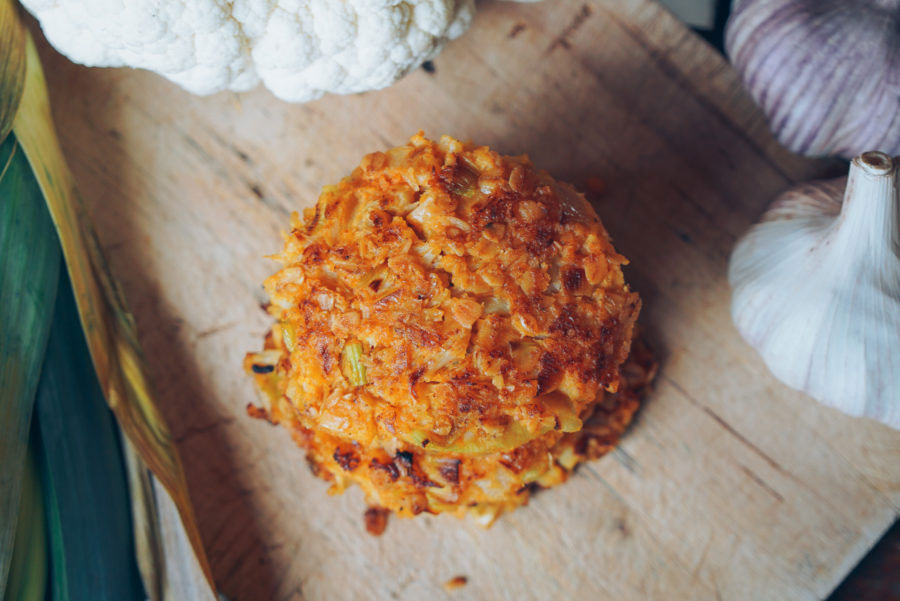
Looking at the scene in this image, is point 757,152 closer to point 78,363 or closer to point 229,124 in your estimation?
point 229,124

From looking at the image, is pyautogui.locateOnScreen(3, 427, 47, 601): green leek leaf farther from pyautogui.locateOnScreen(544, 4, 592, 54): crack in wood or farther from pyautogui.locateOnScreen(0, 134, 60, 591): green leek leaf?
pyautogui.locateOnScreen(544, 4, 592, 54): crack in wood

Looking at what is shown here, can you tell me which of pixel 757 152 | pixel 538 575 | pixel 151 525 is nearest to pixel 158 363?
pixel 151 525

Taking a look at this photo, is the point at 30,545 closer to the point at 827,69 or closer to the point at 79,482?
A: the point at 79,482

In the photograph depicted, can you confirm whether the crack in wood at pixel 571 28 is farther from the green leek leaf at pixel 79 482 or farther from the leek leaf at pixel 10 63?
the green leek leaf at pixel 79 482

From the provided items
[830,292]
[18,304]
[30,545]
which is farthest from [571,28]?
[30,545]

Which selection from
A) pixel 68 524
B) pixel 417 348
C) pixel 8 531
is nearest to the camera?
pixel 417 348

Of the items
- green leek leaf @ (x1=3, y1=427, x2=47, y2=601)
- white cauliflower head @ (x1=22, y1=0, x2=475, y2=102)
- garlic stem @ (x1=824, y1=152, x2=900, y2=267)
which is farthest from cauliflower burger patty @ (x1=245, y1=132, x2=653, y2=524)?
green leek leaf @ (x1=3, y1=427, x2=47, y2=601)
